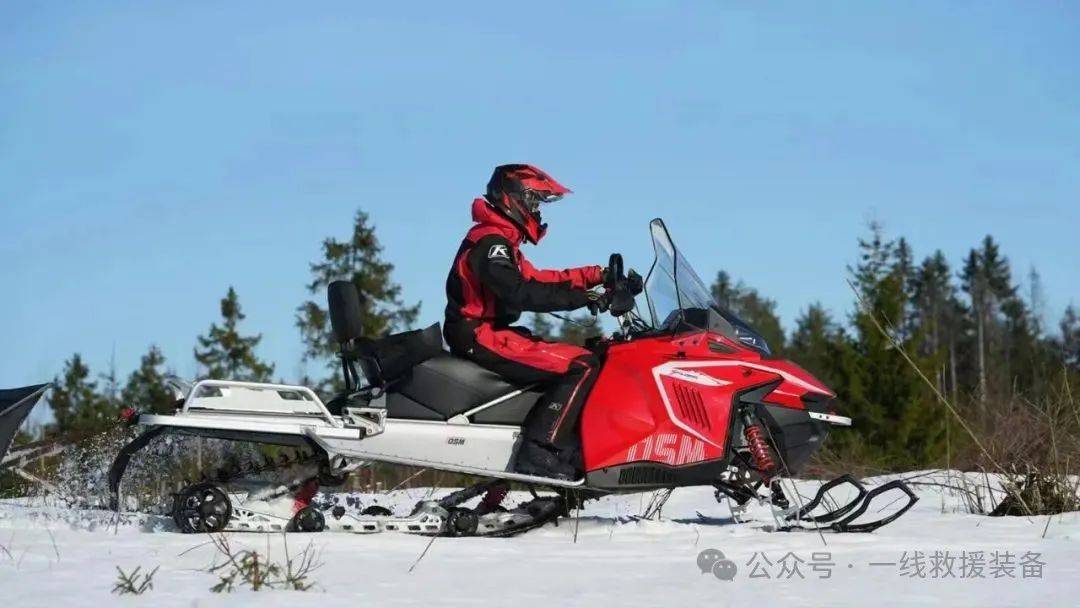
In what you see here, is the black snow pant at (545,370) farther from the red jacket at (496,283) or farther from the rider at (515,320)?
the red jacket at (496,283)

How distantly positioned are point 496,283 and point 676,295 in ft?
3.72

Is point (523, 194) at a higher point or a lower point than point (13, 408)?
higher

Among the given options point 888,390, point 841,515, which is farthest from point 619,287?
point 888,390

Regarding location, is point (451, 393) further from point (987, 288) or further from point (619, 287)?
point (987, 288)

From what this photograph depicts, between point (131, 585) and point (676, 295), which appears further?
point (676, 295)

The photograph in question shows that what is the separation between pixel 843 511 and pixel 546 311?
6.34 feet

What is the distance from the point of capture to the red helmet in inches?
268

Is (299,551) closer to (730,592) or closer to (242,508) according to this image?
(242,508)

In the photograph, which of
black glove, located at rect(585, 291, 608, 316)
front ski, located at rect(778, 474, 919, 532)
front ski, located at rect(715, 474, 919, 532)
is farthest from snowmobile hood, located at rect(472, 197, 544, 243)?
front ski, located at rect(778, 474, 919, 532)

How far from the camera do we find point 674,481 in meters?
6.52

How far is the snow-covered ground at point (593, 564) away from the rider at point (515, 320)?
53 centimetres

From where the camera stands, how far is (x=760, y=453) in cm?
655

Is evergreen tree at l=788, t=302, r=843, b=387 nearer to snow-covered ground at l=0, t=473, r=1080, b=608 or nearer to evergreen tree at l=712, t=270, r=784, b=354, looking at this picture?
evergreen tree at l=712, t=270, r=784, b=354

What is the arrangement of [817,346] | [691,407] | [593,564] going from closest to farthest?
1. [593,564]
2. [691,407]
3. [817,346]
